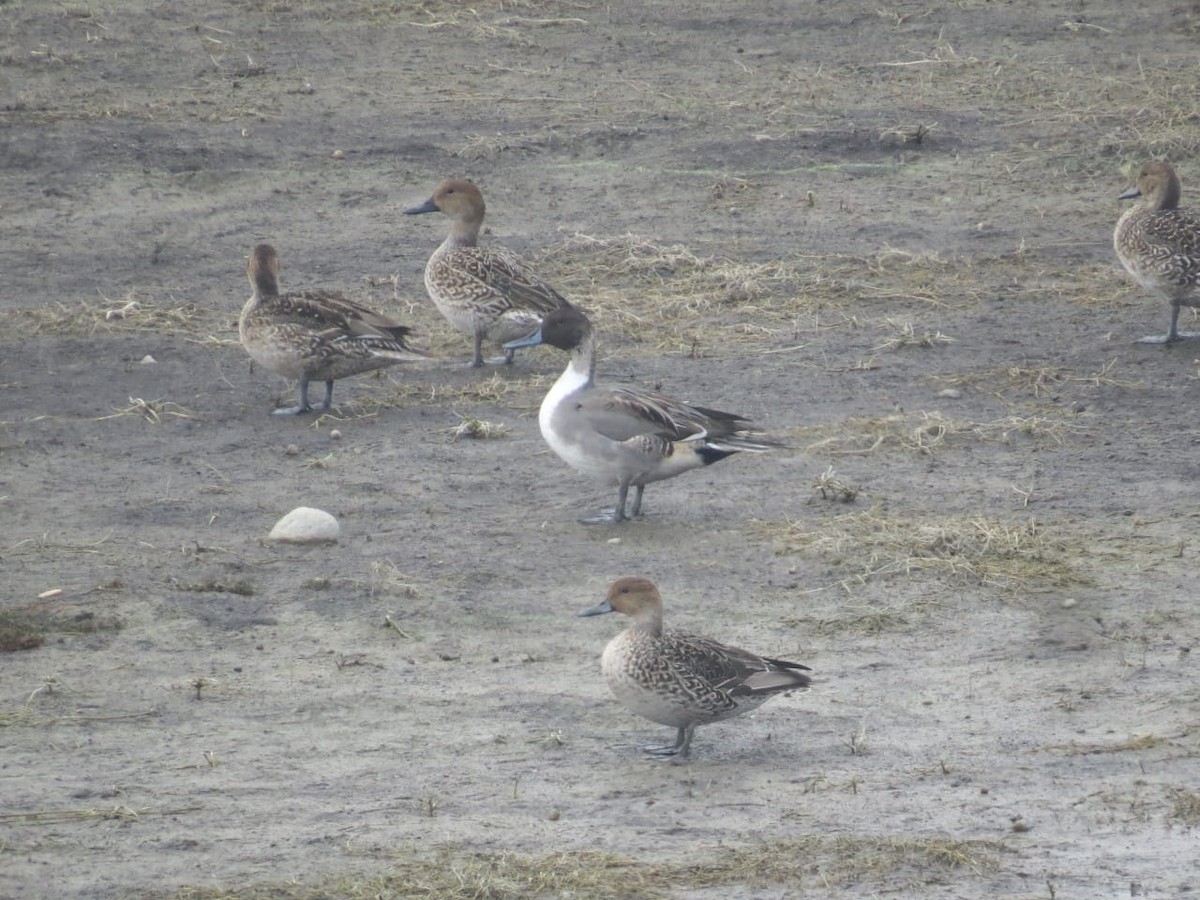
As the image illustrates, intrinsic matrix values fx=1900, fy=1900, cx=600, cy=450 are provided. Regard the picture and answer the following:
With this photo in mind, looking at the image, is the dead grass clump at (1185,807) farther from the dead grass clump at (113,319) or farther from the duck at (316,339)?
the dead grass clump at (113,319)

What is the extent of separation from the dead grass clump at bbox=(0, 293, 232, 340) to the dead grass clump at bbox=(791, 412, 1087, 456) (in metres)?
3.98

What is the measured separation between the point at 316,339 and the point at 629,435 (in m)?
2.33

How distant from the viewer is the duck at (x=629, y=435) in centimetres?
877

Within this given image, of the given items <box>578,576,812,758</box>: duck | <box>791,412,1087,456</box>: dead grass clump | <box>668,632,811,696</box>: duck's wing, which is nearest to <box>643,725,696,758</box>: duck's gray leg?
<box>578,576,812,758</box>: duck

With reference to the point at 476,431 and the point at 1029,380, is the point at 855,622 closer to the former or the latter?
the point at 476,431

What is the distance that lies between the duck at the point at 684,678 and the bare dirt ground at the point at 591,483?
196 mm

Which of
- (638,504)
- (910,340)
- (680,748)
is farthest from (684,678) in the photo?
(910,340)

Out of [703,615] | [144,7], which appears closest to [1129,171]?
[703,615]

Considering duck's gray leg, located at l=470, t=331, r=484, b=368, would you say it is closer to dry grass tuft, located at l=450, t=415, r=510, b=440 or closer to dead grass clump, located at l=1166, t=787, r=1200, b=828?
dry grass tuft, located at l=450, t=415, r=510, b=440

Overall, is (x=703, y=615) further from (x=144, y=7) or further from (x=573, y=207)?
(x=144, y=7)

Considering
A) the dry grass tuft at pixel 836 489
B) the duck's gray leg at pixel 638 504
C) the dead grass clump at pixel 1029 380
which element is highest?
the dead grass clump at pixel 1029 380

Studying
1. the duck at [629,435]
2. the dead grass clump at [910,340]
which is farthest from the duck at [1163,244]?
the duck at [629,435]

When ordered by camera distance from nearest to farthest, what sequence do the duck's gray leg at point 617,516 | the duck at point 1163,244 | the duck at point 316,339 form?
the duck's gray leg at point 617,516
the duck at point 316,339
the duck at point 1163,244

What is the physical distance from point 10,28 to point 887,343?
345 inches
